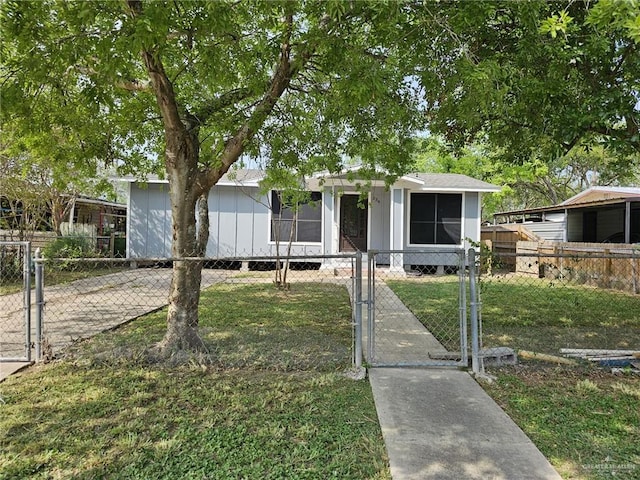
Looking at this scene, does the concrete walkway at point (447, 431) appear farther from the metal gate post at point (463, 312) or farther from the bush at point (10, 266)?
the bush at point (10, 266)

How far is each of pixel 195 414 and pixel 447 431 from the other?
1.87m

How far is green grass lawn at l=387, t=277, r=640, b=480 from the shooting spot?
266 centimetres

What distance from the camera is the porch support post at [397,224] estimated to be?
12719mm

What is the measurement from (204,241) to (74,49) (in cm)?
260

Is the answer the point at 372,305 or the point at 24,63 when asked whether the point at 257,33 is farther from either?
the point at 372,305

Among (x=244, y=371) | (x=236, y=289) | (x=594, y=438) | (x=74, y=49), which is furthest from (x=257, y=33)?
(x=236, y=289)

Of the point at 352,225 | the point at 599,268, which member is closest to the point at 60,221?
the point at 352,225

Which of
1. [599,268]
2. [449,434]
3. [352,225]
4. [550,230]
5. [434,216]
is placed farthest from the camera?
[550,230]

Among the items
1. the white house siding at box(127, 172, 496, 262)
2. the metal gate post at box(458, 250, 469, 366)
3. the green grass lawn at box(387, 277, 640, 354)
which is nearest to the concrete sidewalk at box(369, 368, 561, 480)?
the metal gate post at box(458, 250, 469, 366)

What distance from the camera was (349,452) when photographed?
8.69 ft

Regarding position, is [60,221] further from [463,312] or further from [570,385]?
[570,385]

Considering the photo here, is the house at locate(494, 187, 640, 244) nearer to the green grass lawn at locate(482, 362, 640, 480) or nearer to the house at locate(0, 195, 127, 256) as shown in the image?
the green grass lawn at locate(482, 362, 640, 480)

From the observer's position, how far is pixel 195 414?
314cm

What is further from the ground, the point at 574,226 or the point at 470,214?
the point at 470,214
